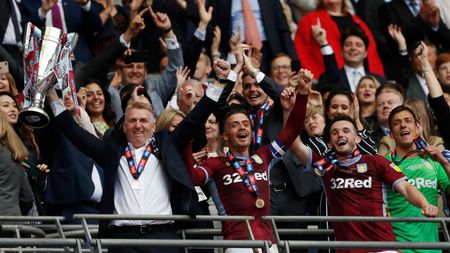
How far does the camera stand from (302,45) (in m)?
17.8

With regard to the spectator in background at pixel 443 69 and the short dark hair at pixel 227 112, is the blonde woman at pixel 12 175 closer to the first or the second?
the short dark hair at pixel 227 112

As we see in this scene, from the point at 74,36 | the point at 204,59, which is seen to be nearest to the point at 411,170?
the point at 74,36

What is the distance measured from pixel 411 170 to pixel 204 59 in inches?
194

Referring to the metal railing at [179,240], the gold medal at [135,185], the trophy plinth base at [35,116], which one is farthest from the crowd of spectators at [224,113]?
the trophy plinth base at [35,116]

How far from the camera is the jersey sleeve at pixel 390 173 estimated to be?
39.1 feet

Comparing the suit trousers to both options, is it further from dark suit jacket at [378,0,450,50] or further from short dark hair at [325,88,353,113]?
dark suit jacket at [378,0,450,50]

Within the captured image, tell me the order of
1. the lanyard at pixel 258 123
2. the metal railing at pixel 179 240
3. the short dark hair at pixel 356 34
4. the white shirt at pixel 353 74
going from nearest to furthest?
the metal railing at pixel 179 240
the lanyard at pixel 258 123
the white shirt at pixel 353 74
the short dark hair at pixel 356 34

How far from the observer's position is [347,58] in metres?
17.3

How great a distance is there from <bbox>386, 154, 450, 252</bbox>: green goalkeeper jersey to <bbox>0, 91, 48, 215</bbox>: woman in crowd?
126 inches

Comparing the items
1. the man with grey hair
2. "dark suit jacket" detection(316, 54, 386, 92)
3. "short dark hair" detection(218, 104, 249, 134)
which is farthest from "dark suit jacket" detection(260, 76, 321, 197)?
"dark suit jacket" detection(316, 54, 386, 92)

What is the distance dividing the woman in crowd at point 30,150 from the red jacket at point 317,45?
507cm

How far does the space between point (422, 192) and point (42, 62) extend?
11.7 feet

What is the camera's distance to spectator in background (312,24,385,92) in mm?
17031

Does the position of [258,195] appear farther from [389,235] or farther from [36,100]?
[36,100]
